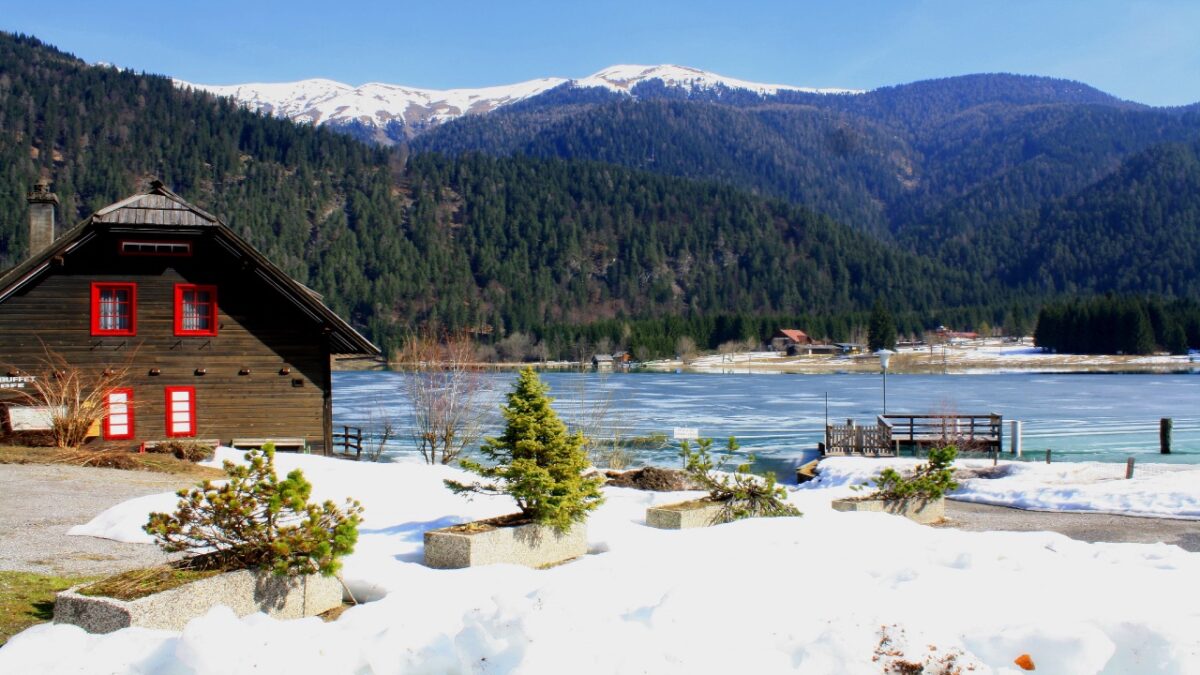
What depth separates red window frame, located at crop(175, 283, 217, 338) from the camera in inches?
993

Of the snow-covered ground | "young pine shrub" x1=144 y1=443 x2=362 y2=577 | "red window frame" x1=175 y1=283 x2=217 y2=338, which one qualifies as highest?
"red window frame" x1=175 y1=283 x2=217 y2=338

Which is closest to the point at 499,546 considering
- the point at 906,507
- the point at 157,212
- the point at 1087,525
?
the point at 906,507

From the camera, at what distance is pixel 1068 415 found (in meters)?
52.7

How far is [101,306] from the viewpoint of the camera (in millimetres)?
24875

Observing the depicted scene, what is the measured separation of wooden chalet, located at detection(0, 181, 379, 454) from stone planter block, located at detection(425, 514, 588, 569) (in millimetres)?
16374

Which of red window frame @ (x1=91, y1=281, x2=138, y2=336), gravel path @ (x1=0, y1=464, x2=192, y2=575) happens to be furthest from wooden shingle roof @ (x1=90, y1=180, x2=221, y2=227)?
gravel path @ (x1=0, y1=464, x2=192, y2=575)

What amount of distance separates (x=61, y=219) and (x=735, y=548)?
596 feet

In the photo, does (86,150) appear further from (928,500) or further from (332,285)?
(928,500)

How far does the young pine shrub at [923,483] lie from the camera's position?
14.8 metres

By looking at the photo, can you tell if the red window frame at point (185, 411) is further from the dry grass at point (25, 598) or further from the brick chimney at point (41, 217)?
the dry grass at point (25, 598)

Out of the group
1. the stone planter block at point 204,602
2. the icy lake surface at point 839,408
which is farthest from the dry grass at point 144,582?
the icy lake surface at point 839,408

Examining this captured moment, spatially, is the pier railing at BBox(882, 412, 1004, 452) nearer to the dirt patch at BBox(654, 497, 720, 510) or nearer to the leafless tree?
the leafless tree

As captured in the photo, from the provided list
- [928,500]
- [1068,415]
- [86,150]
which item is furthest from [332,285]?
[928,500]

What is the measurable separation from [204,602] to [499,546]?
10.6 feet
